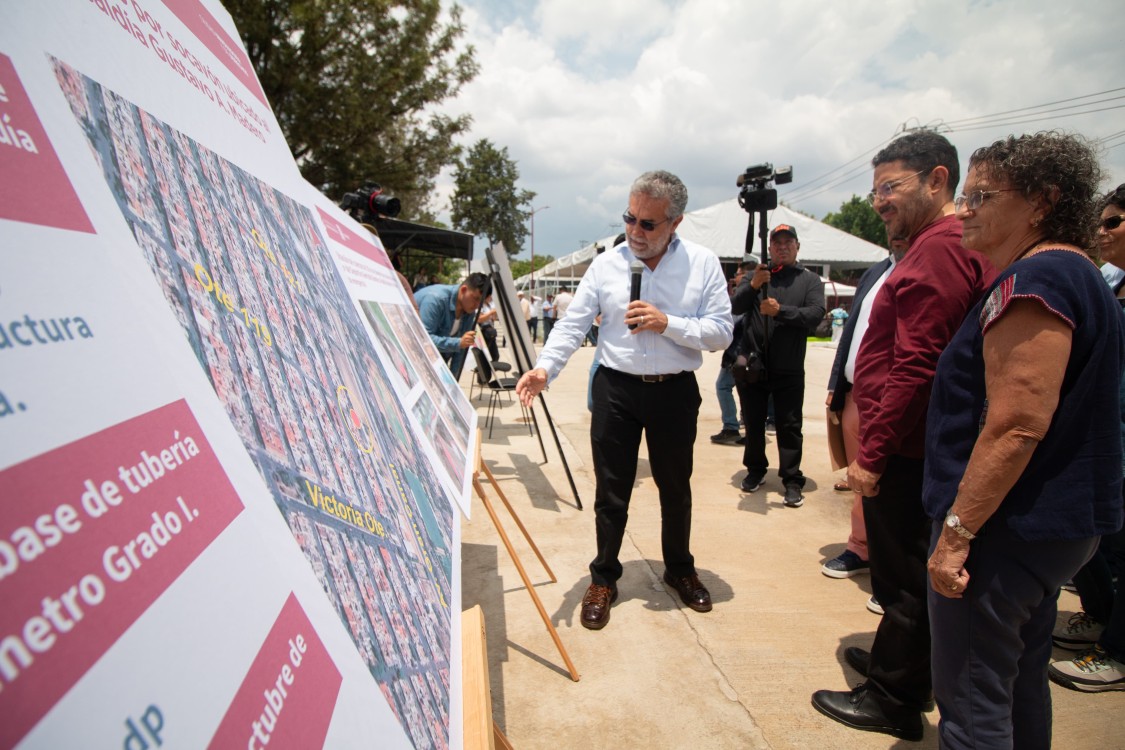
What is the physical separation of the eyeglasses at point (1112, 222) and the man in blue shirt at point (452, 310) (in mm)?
3642

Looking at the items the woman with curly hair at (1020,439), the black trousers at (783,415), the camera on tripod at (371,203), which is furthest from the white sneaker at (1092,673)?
the camera on tripod at (371,203)

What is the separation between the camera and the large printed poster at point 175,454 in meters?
0.35

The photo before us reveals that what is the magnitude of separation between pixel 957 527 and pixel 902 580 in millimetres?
625

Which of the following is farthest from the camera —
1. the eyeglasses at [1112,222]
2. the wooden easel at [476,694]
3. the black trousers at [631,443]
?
the black trousers at [631,443]

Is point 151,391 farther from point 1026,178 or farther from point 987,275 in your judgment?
point 987,275

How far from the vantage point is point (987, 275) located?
70.4 inches

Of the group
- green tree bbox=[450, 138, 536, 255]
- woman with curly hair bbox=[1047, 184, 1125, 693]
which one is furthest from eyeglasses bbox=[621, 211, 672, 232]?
green tree bbox=[450, 138, 536, 255]

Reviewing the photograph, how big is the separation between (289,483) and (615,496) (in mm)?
2101

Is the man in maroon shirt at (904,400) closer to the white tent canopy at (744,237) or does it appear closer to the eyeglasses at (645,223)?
the eyeglasses at (645,223)

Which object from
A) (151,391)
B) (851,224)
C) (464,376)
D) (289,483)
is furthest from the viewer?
(851,224)

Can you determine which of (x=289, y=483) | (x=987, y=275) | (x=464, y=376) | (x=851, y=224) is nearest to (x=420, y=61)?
(x=464, y=376)

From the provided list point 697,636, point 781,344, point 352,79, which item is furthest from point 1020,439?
point 352,79

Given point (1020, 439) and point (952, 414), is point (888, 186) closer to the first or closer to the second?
point (952, 414)

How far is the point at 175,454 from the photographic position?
49cm
